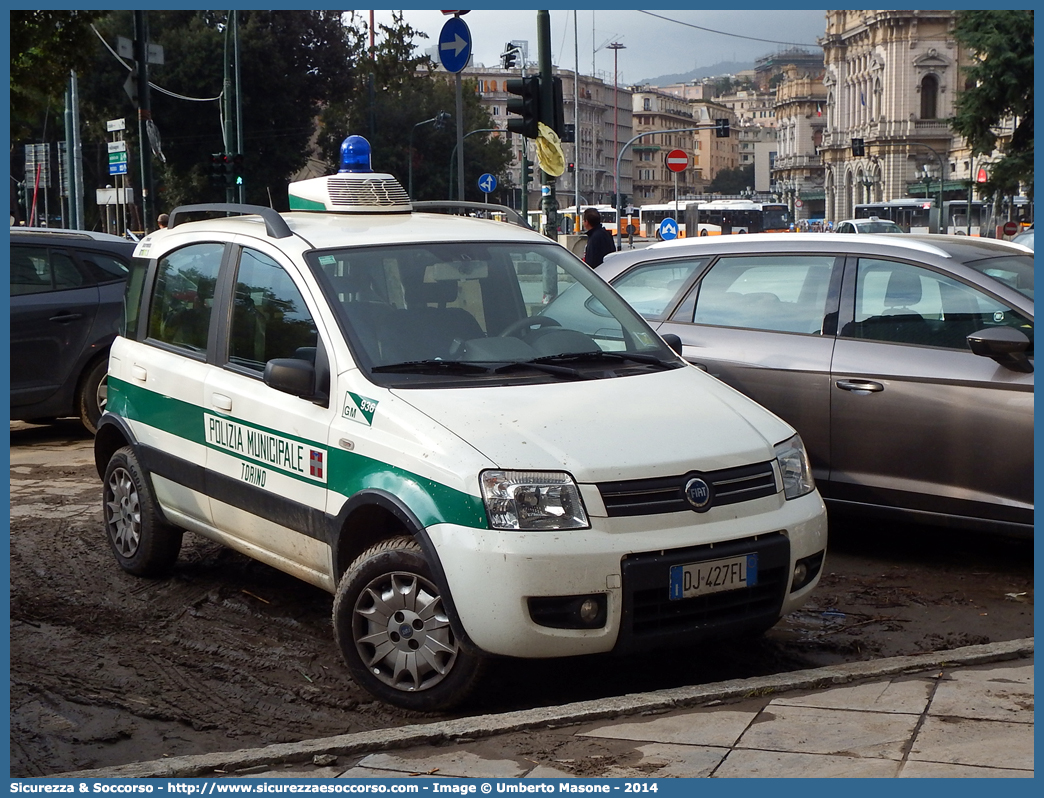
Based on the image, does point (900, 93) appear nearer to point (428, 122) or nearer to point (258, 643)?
point (428, 122)

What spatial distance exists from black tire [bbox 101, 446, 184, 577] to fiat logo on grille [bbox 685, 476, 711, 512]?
2.83 meters

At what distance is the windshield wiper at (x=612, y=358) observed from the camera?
5180mm

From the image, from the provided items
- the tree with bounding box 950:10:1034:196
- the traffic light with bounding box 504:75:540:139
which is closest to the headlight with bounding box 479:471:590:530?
the traffic light with bounding box 504:75:540:139

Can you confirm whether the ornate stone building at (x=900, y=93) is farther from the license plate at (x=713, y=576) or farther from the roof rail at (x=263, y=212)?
the license plate at (x=713, y=576)

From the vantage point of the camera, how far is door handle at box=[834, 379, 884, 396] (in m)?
6.39

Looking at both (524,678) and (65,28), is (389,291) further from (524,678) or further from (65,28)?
(65,28)

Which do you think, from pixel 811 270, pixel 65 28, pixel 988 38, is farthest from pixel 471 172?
pixel 811 270

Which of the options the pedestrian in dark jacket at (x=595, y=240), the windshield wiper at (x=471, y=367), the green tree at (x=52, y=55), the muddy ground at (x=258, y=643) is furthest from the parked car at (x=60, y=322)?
the pedestrian in dark jacket at (x=595, y=240)

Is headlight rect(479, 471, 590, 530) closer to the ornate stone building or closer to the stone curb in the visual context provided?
the stone curb

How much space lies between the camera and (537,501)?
4.30 metres

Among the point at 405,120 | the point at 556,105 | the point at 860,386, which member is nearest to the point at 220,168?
the point at 556,105

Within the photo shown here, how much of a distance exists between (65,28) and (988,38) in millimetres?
26743

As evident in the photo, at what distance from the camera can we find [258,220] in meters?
5.98

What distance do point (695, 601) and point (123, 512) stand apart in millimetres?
3199
